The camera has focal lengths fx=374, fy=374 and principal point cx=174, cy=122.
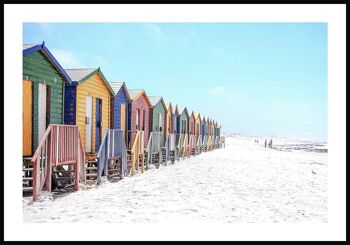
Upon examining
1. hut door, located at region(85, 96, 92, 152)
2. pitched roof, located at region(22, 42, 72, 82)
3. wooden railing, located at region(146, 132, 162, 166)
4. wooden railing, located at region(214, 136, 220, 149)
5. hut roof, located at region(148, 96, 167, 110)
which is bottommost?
wooden railing, located at region(214, 136, 220, 149)

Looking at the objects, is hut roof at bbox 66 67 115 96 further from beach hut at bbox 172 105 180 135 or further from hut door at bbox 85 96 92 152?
beach hut at bbox 172 105 180 135

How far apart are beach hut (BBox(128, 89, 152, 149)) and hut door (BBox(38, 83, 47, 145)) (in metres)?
6.83

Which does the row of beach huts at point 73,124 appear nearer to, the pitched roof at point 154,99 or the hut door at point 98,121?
the hut door at point 98,121

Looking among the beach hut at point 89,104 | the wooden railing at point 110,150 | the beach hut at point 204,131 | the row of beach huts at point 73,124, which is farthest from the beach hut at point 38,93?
the beach hut at point 204,131

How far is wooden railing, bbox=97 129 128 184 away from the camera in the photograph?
1204 centimetres

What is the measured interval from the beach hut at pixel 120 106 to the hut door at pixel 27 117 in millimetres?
5733

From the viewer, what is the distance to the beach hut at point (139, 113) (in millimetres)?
17766

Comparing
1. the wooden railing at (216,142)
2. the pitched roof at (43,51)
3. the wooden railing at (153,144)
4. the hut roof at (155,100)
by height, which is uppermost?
the pitched roof at (43,51)

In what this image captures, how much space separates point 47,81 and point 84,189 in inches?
129

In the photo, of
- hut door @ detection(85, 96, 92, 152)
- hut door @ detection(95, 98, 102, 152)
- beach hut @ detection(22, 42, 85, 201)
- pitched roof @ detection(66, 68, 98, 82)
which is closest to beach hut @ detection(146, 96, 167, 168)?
hut door @ detection(95, 98, 102, 152)

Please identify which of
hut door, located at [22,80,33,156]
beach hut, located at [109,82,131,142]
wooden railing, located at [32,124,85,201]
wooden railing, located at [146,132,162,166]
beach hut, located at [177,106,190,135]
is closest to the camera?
wooden railing, located at [32,124,85,201]

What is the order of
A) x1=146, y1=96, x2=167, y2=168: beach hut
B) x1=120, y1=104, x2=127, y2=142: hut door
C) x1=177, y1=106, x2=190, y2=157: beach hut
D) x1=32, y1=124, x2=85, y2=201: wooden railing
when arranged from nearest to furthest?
1. x1=32, y1=124, x2=85, y2=201: wooden railing
2. x1=120, y1=104, x2=127, y2=142: hut door
3. x1=146, y1=96, x2=167, y2=168: beach hut
4. x1=177, y1=106, x2=190, y2=157: beach hut

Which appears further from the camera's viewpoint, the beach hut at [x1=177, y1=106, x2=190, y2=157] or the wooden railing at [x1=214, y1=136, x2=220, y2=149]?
the wooden railing at [x1=214, y1=136, x2=220, y2=149]

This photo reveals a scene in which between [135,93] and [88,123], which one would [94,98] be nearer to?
[88,123]
